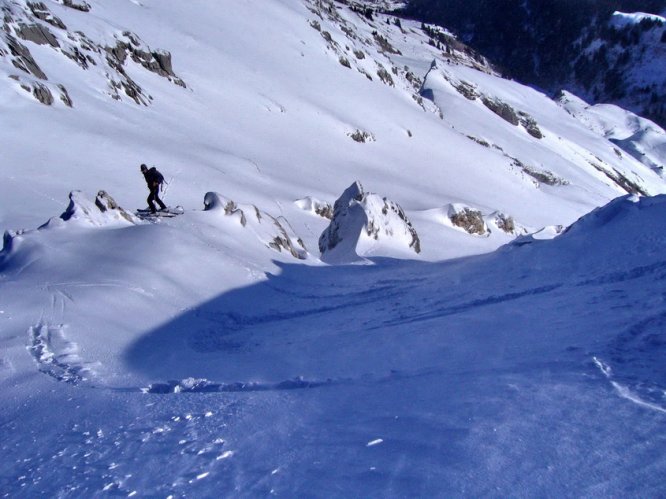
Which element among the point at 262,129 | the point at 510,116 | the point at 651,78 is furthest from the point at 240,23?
the point at 651,78

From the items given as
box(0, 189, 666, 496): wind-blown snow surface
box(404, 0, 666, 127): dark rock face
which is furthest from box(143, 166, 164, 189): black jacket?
box(404, 0, 666, 127): dark rock face

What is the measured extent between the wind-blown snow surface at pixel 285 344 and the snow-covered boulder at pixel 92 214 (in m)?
0.04

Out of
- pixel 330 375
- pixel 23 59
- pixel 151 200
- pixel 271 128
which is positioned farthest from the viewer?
pixel 271 128

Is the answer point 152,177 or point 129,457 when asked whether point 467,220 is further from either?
point 129,457

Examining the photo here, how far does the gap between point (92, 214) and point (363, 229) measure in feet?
23.6

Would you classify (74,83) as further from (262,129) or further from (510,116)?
(510,116)

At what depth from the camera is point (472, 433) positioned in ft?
13.9

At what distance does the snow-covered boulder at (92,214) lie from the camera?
1086 cm

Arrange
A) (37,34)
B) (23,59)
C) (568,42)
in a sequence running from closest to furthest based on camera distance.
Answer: (23,59)
(37,34)
(568,42)

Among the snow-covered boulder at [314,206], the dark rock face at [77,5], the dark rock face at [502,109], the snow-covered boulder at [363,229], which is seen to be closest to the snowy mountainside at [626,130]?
the dark rock face at [502,109]

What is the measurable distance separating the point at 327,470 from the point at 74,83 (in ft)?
80.9

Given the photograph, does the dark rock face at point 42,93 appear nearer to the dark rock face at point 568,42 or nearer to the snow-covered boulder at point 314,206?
the snow-covered boulder at point 314,206

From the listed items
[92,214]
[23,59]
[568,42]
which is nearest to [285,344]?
[92,214]

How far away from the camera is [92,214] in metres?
11.3
